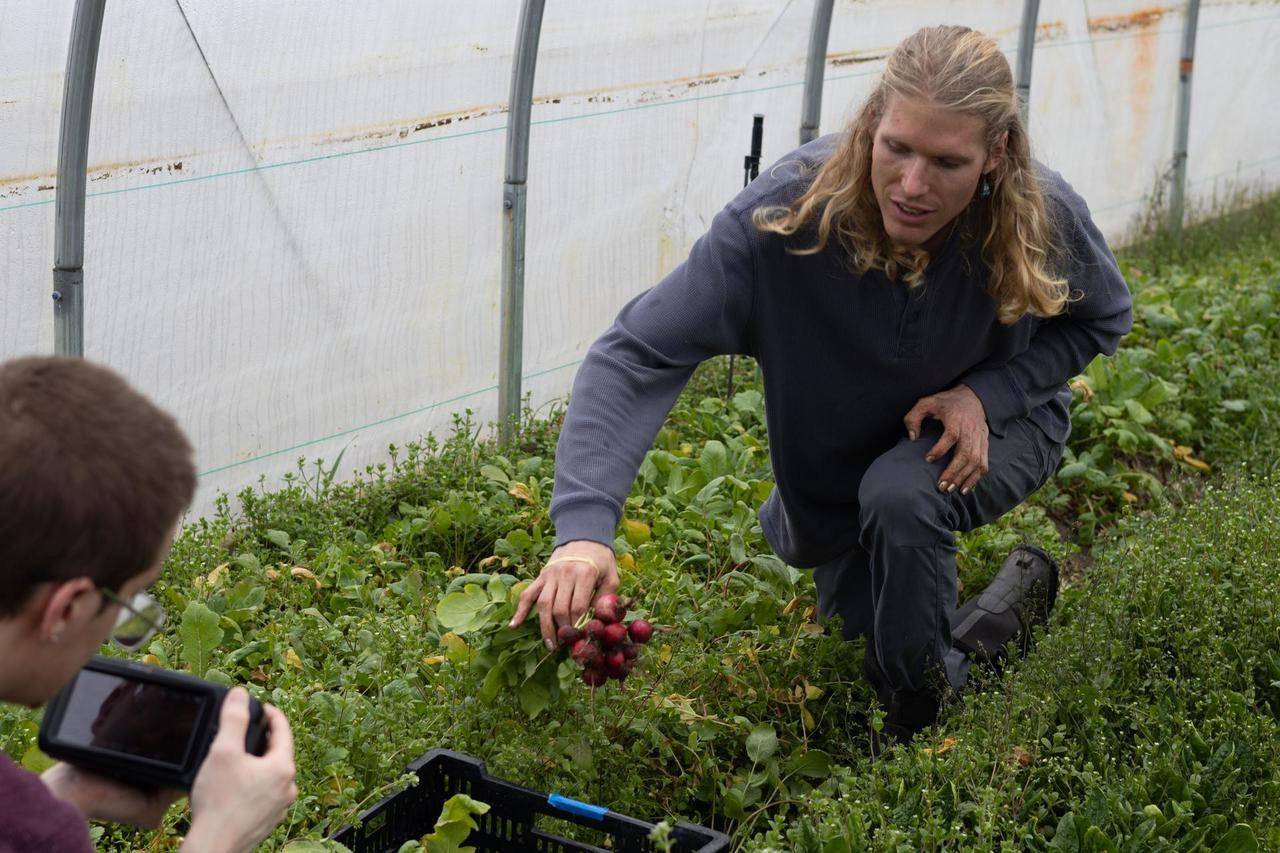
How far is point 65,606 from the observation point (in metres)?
1.57

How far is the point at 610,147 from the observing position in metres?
5.56

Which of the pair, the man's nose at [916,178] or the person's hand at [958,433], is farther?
the person's hand at [958,433]

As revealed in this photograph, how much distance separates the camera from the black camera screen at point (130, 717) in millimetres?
1793

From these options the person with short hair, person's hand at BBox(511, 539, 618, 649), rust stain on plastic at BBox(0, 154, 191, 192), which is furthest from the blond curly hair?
rust stain on plastic at BBox(0, 154, 191, 192)

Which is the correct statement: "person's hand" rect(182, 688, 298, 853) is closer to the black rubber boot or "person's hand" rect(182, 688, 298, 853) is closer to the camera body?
the camera body

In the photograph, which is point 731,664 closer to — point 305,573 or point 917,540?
point 917,540

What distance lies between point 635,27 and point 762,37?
2.99 ft

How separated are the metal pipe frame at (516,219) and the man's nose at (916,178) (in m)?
2.20

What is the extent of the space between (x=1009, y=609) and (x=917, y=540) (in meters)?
0.73

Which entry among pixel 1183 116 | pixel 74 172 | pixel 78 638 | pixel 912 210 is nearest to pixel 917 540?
pixel 912 210

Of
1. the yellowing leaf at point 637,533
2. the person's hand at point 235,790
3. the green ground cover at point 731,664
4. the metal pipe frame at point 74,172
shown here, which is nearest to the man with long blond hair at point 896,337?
the green ground cover at point 731,664

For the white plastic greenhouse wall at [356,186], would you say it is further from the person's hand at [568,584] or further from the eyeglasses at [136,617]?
the eyeglasses at [136,617]

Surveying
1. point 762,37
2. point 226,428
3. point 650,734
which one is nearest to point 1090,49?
point 762,37

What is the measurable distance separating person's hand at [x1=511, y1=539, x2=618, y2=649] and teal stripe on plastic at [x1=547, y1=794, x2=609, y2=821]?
0.28m
